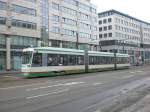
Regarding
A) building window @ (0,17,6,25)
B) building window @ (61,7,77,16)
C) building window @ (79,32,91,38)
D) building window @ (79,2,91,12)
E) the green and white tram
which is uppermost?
building window @ (79,2,91,12)

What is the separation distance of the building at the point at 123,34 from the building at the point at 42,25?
1763 cm

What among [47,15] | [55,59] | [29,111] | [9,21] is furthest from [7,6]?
[29,111]

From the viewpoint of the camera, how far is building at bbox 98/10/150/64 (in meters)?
89.7

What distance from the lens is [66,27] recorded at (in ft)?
201

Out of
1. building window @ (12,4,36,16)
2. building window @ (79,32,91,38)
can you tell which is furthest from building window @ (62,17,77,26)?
building window @ (12,4,36,16)

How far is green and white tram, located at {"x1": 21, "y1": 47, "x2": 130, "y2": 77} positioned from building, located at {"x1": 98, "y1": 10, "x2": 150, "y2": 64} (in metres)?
51.2

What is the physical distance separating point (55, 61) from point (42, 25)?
29687 mm

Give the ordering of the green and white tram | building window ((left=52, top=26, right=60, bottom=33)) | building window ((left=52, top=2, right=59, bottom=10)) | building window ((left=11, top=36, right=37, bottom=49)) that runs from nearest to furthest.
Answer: the green and white tram, building window ((left=11, top=36, right=37, bottom=49)), building window ((left=52, top=26, right=60, bottom=33)), building window ((left=52, top=2, right=59, bottom=10))

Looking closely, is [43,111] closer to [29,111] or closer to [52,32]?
[29,111]

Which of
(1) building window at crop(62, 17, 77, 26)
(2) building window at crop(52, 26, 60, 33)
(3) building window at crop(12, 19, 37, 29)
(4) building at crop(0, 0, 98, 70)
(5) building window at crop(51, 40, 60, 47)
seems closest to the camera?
(4) building at crop(0, 0, 98, 70)

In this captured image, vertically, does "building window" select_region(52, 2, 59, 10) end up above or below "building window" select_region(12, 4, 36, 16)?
above

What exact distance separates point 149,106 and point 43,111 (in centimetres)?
406

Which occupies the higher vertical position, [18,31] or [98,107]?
[18,31]

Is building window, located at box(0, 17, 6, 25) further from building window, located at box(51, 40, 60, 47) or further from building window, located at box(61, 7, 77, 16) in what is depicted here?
building window, located at box(61, 7, 77, 16)
